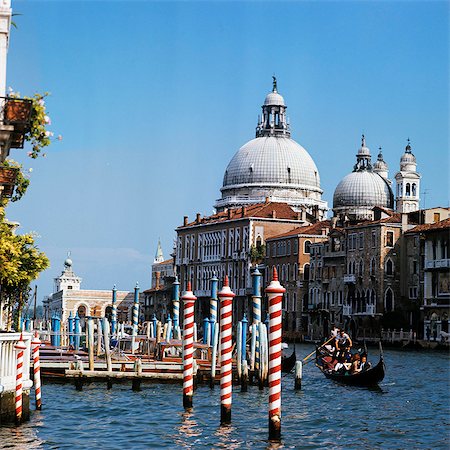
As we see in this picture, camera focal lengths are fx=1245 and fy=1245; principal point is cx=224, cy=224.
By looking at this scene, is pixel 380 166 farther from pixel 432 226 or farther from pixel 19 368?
pixel 19 368

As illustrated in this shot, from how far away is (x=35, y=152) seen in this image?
15.5m

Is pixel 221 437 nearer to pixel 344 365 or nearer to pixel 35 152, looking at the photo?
pixel 35 152

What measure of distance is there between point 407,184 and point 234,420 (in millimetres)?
61639

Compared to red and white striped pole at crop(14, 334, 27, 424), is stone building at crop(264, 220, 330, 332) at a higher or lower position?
higher

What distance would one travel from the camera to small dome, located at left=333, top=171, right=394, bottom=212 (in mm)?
84125

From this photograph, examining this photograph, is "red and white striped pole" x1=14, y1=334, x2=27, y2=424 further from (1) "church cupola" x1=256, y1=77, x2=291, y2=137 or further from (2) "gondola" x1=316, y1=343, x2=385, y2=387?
(1) "church cupola" x1=256, y1=77, x2=291, y2=137

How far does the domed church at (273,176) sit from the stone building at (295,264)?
14801 millimetres

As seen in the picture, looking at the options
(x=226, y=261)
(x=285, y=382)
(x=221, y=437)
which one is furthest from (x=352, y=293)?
(x=221, y=437)

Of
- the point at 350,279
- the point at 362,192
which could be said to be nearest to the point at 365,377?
the point at 350,279

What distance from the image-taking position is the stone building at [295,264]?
226 ft

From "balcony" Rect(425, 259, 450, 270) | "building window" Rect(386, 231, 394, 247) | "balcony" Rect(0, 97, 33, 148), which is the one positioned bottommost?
"balcony" Rect(0, 97, 33, 148)

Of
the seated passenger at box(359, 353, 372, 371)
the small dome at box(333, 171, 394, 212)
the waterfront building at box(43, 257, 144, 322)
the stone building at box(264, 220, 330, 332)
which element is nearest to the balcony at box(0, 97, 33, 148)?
the seated passenger at box(359, 353, 372, 371)

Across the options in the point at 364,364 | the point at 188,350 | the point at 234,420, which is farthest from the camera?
the point at 364,364

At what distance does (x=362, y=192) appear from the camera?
84.2 m
